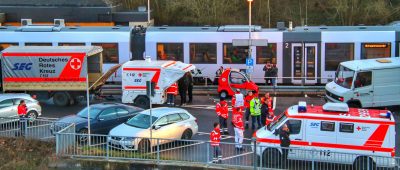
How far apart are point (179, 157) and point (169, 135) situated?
7.12ft

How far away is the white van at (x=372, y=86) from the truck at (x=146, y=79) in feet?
23.0

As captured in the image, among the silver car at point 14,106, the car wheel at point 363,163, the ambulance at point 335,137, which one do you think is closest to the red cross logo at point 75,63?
the silver car at point 14,106

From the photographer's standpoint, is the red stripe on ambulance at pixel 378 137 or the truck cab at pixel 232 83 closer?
the red stripe on ambulance at pixel 378 137

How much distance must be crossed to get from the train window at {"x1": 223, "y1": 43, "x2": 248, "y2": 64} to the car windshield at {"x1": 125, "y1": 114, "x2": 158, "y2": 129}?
1236 centimetres

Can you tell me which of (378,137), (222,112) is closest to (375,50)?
(222,112)

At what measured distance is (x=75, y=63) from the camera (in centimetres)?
2884

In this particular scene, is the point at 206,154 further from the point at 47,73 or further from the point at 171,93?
the point at 47,73

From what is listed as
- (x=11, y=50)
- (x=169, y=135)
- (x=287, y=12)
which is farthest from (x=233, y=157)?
(x=287, y=12)

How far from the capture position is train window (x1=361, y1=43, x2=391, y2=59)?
32438mm

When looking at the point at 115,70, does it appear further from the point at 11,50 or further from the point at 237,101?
the point at 237,101

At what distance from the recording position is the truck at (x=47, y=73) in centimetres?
2905

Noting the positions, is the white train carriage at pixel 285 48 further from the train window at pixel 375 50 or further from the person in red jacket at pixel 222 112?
the person in red jacket at pixel 222 112

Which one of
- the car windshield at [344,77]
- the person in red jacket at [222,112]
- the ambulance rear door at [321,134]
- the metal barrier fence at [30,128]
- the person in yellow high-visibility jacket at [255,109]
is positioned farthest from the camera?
the car windshield at [344,77]

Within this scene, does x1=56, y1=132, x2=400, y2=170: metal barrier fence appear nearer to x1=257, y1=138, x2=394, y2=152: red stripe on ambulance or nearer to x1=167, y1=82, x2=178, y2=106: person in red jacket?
x1=257, y1=138, x2=394, y2=152: red stripe on ambulance
